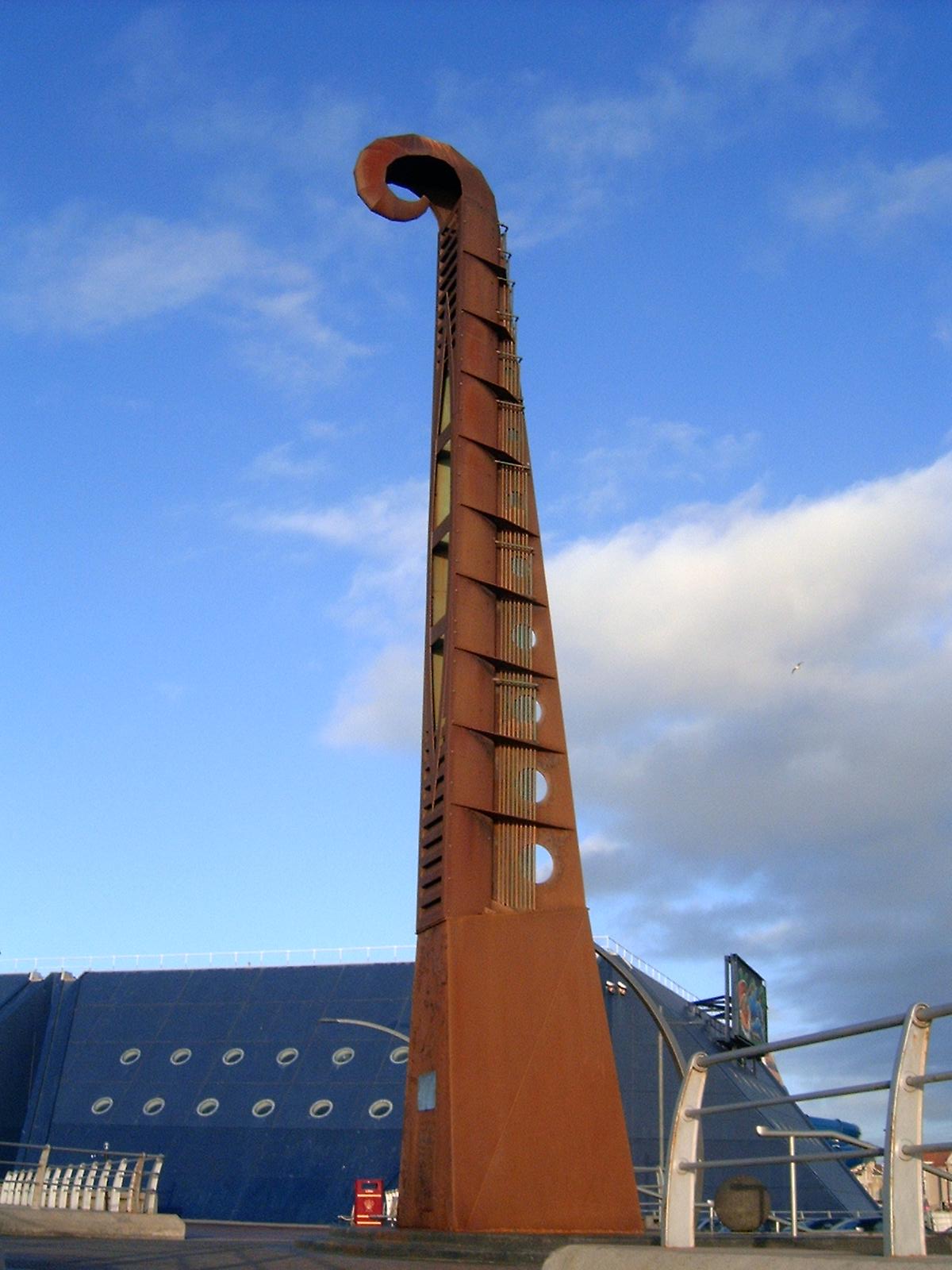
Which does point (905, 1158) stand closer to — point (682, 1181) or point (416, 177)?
point (682, 1181)

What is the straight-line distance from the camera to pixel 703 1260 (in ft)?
18.4

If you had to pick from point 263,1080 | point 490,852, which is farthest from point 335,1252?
point 263,1080

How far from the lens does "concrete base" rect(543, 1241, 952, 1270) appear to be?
5.01 metres

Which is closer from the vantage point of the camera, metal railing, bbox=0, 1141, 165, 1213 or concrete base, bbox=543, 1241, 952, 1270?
concrete base, bbox=543, 1241, 952, 1270

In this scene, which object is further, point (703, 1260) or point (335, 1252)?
point (335, 1252)

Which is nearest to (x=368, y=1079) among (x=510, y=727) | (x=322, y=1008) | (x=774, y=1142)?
(x=322, y=1008)

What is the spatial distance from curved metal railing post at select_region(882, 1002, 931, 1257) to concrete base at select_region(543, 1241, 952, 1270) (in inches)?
11.6

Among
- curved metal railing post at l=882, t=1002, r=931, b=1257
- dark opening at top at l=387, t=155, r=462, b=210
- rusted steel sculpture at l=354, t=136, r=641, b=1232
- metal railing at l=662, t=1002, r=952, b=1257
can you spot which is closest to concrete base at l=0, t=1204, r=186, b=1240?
rusted steel sculpture at l=354, t=136, r=641, b=1232

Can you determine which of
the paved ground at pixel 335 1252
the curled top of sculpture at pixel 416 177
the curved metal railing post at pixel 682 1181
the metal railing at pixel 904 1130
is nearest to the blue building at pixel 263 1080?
the paved ground at pixel 335 1252

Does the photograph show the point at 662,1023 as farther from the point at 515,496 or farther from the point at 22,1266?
the point at 22,1266

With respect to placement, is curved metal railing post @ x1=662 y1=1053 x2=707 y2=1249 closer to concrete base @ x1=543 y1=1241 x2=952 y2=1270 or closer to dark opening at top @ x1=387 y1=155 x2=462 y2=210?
concrete base @ x1=543 y1=1241 x2=952 y2=1270

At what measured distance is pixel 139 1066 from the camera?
45.7 m

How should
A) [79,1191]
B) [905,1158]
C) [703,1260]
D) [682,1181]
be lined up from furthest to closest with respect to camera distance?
1. [79,1191]
2. [682,1181]
3. [905,1158]
4. [703,1260]

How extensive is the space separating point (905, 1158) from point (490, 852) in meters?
14.0
